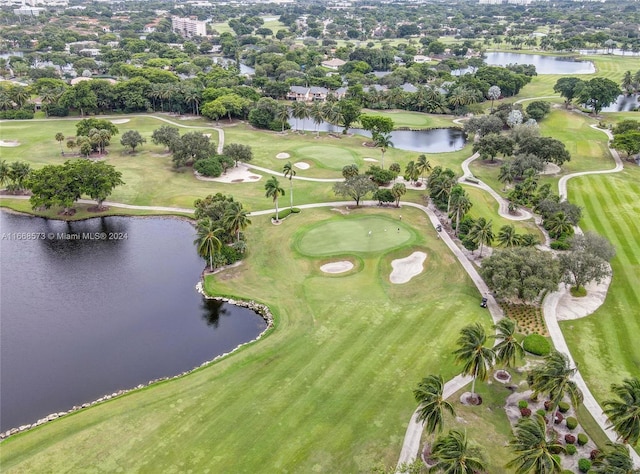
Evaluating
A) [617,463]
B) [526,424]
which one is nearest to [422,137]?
[526,424]

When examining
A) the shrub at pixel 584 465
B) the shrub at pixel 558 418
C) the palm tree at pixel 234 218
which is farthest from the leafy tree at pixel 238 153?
the shrub at pixel 584 465

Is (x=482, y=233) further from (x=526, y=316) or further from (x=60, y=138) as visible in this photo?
(x=60, y=138)

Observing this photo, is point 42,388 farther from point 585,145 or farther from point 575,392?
point 585,145

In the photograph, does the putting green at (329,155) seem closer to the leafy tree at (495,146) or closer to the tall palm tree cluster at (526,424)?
the leafy tree at (495,146)

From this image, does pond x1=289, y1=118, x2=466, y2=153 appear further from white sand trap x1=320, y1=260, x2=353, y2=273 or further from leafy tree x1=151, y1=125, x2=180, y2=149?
white sand trap x1=320, y1=260, x2=353, y2=273

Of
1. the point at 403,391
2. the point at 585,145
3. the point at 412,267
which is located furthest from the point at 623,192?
the point at 403,391

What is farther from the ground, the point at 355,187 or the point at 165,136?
the point at 165,136
